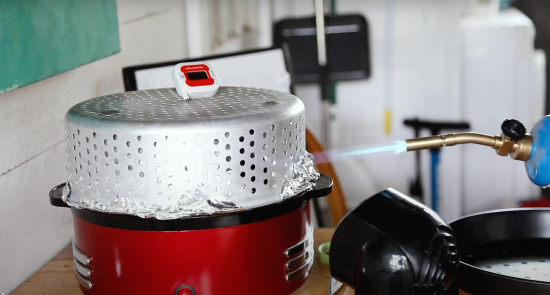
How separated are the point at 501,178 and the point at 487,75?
1.69ft

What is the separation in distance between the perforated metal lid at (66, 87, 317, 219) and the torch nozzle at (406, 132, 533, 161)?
174 mm

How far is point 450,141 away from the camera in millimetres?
793

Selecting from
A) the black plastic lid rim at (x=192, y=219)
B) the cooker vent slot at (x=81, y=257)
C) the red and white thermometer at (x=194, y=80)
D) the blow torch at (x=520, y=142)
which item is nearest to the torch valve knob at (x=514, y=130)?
the blow torch at (x=520, y=142)

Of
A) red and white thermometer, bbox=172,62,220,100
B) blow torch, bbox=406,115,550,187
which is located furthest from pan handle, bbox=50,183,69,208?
blow torch, bbox=406,115,550,187

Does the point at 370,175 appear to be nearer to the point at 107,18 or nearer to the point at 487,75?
the point at 487,75

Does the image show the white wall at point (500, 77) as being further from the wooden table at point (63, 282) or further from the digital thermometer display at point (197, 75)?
the digital thermometer display at point (197, 75)

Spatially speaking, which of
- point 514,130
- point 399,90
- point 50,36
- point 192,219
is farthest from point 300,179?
point 399,90

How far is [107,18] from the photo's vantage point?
134cm

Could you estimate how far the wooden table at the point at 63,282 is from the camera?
3.11 feet

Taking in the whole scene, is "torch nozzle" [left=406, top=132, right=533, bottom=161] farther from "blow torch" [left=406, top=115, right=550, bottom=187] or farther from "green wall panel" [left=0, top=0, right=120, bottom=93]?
"green wall panel" [left=0, top=0, right=120, bottom=93]

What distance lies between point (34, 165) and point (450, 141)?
28.1 inches

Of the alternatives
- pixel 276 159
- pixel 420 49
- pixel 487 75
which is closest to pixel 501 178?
pixel 487 75

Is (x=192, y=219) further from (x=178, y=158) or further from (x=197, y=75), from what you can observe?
(x=197, y=75)

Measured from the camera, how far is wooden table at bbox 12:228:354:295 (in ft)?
3.11
